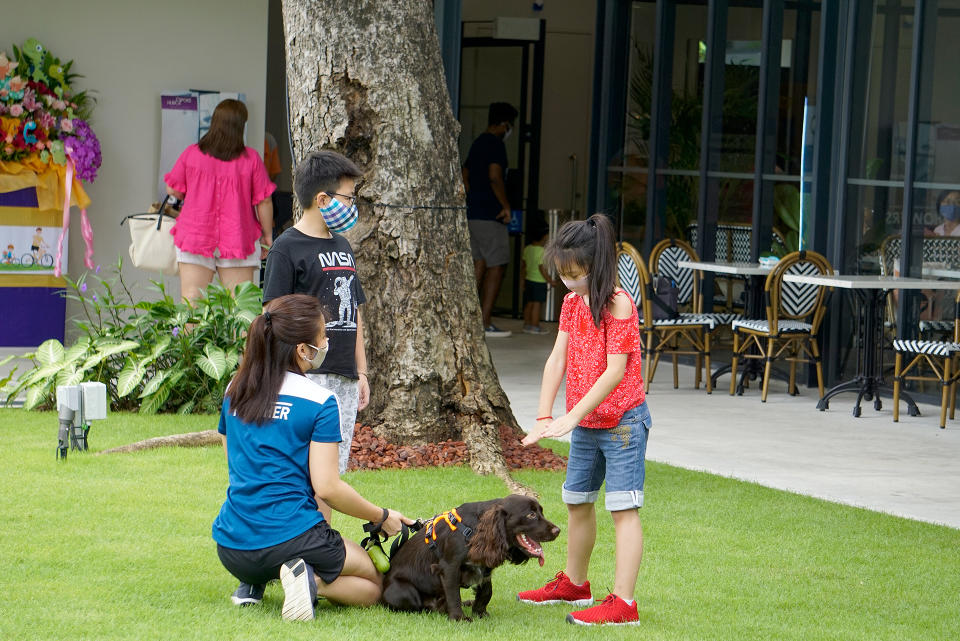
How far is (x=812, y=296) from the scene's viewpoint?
10180 millimetres

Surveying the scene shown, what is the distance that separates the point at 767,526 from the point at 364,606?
233 cm

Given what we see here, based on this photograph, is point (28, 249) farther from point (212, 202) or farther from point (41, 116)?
point (212, 202)

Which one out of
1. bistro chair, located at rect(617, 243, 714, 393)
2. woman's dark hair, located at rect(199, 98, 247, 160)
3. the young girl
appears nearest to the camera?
the young girl

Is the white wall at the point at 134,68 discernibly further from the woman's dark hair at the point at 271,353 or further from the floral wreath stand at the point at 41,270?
the woman's dark hair at the point at 271,353

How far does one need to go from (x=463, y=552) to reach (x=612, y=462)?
63cm

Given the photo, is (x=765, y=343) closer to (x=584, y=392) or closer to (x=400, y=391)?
(x=400, y=391)

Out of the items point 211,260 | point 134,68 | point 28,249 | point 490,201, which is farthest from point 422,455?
point 490,201

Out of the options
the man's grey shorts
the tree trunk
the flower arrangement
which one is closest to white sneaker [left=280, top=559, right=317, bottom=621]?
the tree trunk

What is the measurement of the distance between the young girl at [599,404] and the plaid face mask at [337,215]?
81 centimetres

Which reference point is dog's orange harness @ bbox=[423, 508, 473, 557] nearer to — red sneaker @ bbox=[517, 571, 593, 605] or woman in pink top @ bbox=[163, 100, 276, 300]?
red sneaker @ bbox=[517, 571, 593, 605]

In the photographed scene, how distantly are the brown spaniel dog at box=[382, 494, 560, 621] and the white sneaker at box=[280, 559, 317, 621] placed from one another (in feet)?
1.18

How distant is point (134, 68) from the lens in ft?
35.9

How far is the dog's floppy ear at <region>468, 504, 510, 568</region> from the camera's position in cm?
416

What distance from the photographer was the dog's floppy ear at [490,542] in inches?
164
